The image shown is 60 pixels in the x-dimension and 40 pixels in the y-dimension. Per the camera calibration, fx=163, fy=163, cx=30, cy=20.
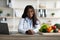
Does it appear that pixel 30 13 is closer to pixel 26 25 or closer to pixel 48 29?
pixel 26 25

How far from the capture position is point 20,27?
2.59 m

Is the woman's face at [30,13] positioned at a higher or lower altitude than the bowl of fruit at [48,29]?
higher

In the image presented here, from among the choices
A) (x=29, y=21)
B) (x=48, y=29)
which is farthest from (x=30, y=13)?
(x=48, y=29)

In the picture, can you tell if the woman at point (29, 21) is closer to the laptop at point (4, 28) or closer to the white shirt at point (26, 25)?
the white shirt at point (26, 25)

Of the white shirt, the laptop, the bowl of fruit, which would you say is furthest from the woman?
the laptop

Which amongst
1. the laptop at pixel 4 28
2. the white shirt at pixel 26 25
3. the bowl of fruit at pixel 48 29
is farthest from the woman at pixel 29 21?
the laptop at pixel 4 28

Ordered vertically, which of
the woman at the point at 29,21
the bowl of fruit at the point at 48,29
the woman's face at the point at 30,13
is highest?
the woman's face at the point at 30,13

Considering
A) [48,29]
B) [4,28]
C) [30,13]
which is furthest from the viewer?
[30,13]

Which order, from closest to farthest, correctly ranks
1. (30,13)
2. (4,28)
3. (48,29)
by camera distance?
1. (4,28)
2. (48,29)
3. (30,13)

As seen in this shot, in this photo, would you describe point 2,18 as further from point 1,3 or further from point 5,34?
point 5,34

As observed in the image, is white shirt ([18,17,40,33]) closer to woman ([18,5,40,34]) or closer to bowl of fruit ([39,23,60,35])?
woman ([18,5,40,34])

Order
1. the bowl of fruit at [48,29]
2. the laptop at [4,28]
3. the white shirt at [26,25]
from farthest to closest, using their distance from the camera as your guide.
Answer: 1. the white shirt at [26,25]
2. the bowl of fruit at [48,29]
3. the laptop at [4,28]

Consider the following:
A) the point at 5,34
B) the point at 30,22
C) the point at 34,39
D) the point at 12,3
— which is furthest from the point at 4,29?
the point at 12,3

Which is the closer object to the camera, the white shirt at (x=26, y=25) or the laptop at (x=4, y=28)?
the laptop at (x=4, y=28)
